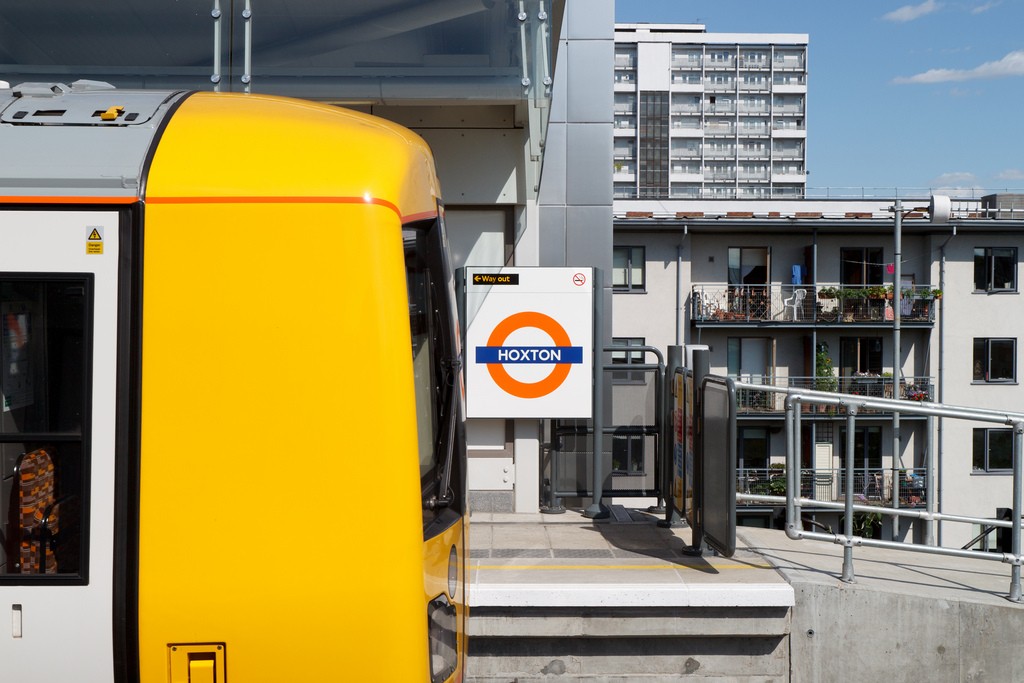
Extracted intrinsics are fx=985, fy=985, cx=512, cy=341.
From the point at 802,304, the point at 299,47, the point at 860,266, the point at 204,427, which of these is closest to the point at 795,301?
the point at 802,304

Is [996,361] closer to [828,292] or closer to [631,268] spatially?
[828,292]

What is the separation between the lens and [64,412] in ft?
10.3

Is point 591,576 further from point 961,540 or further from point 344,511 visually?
point 961,540

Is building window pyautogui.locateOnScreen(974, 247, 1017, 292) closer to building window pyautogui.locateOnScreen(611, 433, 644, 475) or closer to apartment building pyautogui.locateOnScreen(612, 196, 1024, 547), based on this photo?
apartment building pyautogui.locateOnScreen(612, 196, 1024, 547)

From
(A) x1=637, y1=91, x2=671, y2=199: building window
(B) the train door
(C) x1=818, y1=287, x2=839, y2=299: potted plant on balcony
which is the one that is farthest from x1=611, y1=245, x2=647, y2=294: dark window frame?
(A) x1=637, y1=91, x2=671, y2=199: building window

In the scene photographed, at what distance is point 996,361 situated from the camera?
39594 millimetres

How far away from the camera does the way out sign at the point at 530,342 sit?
887 centimetres

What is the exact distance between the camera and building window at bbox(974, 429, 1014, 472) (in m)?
38.2

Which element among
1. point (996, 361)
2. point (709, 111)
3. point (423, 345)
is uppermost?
point (709, 111)

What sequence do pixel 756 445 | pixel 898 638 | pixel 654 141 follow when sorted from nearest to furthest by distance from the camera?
1. pixel 898 638
2. pixel 756 445
3. pixel 654 141

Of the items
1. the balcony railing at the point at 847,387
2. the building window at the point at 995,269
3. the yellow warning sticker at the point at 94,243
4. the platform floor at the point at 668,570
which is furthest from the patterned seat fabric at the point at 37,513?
the building window at the point at 995,269

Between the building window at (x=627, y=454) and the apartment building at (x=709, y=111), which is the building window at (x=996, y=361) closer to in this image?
the building window at (x=627, y=454)

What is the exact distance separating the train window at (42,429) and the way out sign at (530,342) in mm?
5777

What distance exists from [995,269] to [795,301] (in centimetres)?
819
